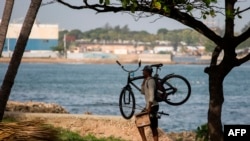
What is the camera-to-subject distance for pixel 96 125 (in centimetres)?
1627

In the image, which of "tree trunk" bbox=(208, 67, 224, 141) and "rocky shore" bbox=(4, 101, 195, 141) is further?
"rocky shore" bbox=(4, 101, 195, 141)

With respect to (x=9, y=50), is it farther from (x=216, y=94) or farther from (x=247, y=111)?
(x=216, y=94)

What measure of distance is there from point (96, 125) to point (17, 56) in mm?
2913

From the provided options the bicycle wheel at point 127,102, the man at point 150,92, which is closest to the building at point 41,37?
the bicycle wheel at point 127,102

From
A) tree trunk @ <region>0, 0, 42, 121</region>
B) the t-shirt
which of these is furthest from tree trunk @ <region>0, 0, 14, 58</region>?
the t-shirt

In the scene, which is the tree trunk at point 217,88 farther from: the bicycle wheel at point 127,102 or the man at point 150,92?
the bicycle wheel at point 127,102

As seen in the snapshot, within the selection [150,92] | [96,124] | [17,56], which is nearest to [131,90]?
[96,124]

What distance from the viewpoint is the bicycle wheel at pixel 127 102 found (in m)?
16.0

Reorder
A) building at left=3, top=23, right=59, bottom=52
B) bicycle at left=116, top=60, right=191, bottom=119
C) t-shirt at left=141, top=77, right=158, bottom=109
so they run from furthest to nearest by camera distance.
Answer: building at left=3, top=23, right=59, bottom=52 → bicycle at left=116, top=60, right=191, bottom=119 → t-shirt at left=141, top=77, right=158, bottom=109

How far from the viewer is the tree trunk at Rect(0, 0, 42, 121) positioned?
550 inches

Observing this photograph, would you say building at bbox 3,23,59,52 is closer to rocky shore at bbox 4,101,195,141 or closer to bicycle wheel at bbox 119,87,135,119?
rocky shore at bbox 4,101,195,141

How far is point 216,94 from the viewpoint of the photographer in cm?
1370

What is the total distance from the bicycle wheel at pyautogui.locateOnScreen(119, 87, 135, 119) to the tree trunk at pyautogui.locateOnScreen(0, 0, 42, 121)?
2.80 metres

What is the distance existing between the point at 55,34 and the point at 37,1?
155370mm
